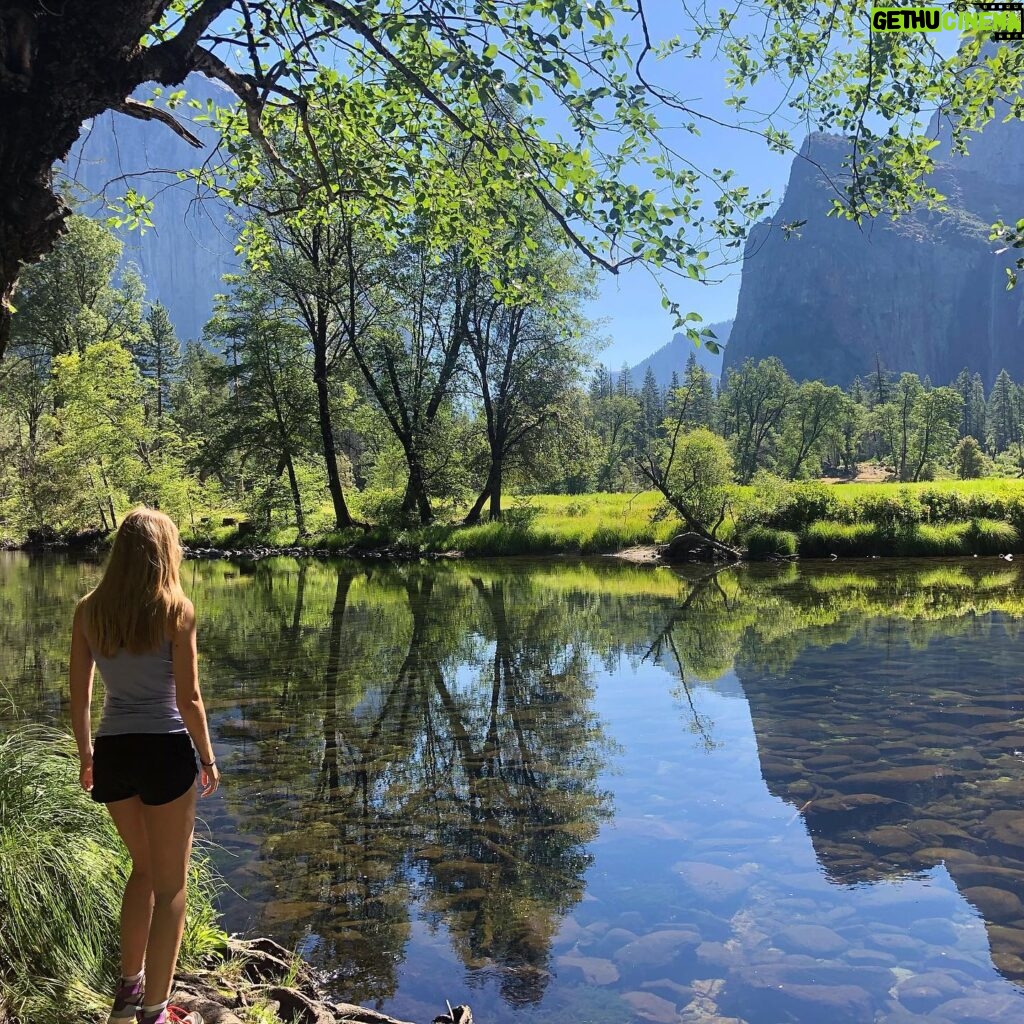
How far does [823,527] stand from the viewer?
30516 millimetres

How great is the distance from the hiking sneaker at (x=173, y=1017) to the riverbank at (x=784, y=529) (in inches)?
1154

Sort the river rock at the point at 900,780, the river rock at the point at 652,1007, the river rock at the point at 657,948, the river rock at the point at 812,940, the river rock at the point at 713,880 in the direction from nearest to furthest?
the river rock at the point at 652,1007, the river rock at the point at 657,948, the river rock at the point at 812,940, the river rock at the point at 713,880, the river rock at the point at 900,780

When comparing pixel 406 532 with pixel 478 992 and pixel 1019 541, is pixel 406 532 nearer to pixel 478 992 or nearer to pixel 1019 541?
pixel 1019 541

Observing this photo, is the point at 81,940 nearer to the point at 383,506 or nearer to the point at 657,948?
the point at 657,948

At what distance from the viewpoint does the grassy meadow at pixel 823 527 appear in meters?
30.1

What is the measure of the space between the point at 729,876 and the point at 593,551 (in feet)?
94.6

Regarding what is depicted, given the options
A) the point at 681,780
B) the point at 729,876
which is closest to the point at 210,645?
the point at 681,780

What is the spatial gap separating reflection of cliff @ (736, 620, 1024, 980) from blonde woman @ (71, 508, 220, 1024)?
4795 mm

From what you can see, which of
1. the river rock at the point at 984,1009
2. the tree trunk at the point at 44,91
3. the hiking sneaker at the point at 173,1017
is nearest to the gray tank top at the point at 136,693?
the hiking sneaker at the point at 173,1017

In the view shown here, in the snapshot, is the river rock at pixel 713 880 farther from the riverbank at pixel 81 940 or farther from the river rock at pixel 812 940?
the riverbank at pixel 81 940

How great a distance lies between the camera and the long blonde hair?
326cm

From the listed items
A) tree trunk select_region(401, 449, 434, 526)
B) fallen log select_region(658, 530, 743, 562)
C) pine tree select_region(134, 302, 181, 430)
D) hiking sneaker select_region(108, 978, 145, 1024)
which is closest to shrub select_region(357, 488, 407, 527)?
tree trunk select_region(401, 449, 434, 526)

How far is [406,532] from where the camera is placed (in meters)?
36.2

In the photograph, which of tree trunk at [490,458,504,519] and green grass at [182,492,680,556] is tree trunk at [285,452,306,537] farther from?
tree trunk at [490,458,504,519]
